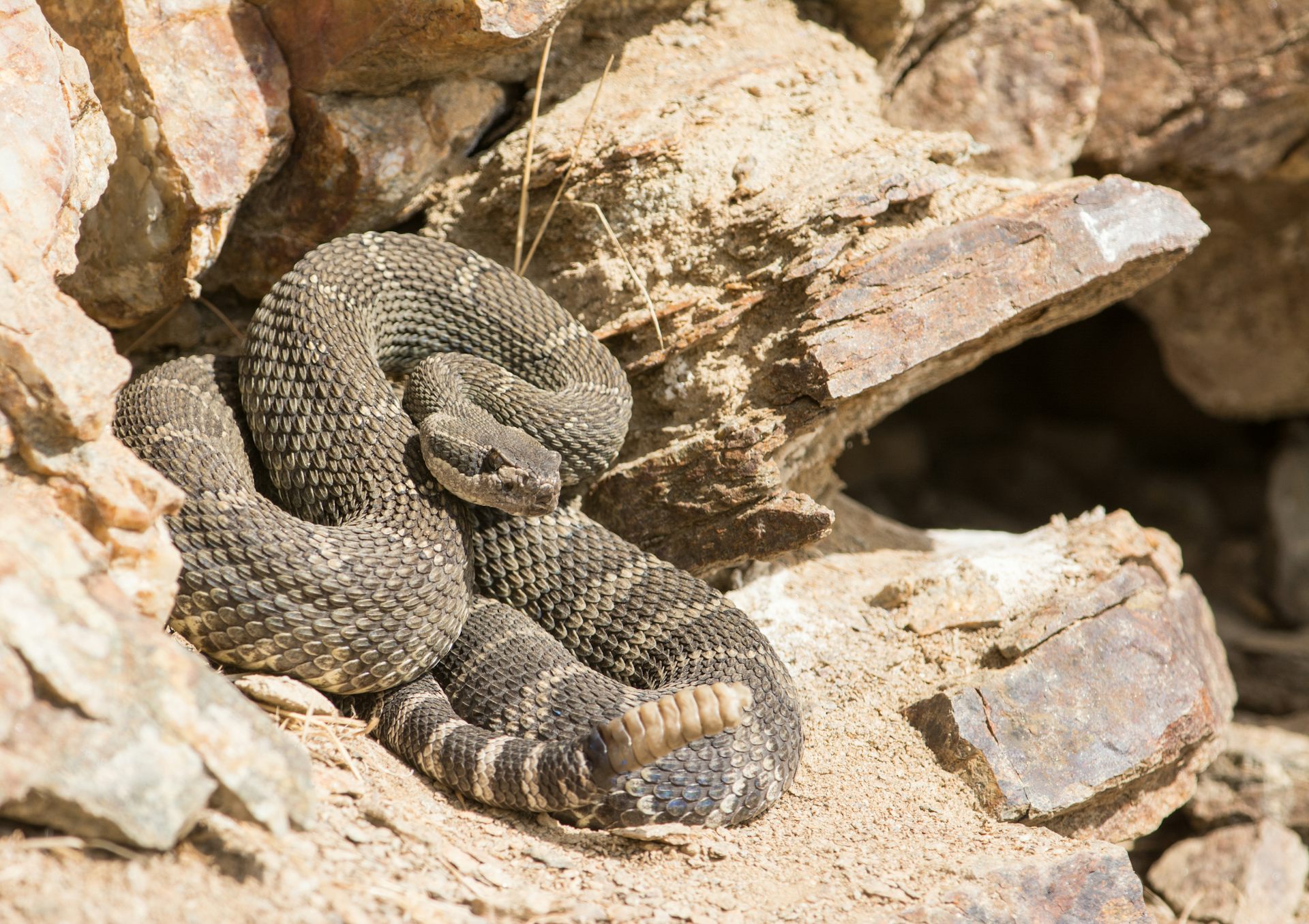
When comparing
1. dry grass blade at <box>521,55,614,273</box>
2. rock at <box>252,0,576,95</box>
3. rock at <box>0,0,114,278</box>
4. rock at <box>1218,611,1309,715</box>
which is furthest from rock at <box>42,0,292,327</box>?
rock at <box>1218,611,1309,715</box>

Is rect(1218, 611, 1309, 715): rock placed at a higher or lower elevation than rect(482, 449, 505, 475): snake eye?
lower

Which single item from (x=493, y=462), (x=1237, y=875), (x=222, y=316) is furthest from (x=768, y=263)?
(x=1237, y=875)

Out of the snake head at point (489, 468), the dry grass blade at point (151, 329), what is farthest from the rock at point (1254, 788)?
the dry grass blade at point (151, 329)

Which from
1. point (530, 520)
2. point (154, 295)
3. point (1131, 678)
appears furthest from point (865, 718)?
point (154, 295)

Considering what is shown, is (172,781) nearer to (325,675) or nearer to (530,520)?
(325,675)

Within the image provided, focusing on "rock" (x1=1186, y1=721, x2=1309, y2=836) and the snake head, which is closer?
the snake head

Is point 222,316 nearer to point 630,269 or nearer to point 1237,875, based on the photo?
point 630,269

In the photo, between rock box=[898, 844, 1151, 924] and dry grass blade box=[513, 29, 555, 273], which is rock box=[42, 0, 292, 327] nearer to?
dry grass blade box=[513, 29, 555, 273]

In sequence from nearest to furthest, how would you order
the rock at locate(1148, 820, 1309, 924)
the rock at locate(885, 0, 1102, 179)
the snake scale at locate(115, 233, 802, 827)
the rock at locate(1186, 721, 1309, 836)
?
the snake scale at locate(115, 233, 802, 827) → the rock at locate(1148, 820, 1309, 924) → the rock at locate(1186, 721, 1309, 836) → the rock at locate(885, 0, 1102, 179)
